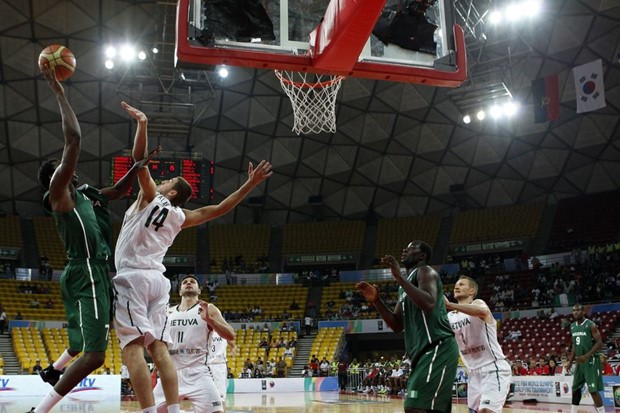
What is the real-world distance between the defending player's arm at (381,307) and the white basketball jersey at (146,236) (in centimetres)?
154

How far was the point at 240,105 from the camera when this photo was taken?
30.6 m

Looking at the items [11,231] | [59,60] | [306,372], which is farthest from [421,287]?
[11,231]

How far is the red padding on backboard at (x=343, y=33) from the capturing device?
756 centimetres

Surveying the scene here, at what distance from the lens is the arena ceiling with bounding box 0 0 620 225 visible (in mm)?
24781

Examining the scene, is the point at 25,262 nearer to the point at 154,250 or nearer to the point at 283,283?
the point at 283,283

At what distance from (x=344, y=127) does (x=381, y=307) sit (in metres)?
27.3

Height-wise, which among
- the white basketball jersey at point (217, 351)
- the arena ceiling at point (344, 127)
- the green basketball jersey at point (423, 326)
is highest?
the arena ceiling at point (344, 127)

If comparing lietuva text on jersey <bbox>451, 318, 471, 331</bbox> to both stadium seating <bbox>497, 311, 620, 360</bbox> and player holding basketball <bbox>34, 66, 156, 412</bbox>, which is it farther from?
stadium seating <bbox>497, 311, 620, 360</bbox>

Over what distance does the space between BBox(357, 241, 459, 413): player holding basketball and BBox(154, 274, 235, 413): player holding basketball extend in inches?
77.0

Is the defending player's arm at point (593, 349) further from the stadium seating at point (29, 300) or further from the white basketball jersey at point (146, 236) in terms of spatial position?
the stadium seating at point (29, 300)

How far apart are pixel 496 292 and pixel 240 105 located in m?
15.2

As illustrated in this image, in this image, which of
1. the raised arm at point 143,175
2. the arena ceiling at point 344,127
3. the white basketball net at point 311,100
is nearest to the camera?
the raised arm at point 143,175

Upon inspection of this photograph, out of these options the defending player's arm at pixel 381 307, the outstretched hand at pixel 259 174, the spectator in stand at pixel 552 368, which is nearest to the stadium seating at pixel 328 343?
the spectator in stand at pixel 552 368

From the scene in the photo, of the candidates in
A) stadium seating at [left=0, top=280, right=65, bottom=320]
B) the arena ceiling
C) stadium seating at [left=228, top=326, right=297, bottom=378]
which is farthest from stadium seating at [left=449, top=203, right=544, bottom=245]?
stadium seating at [left=0, top=280, right=65, bottom=320]
